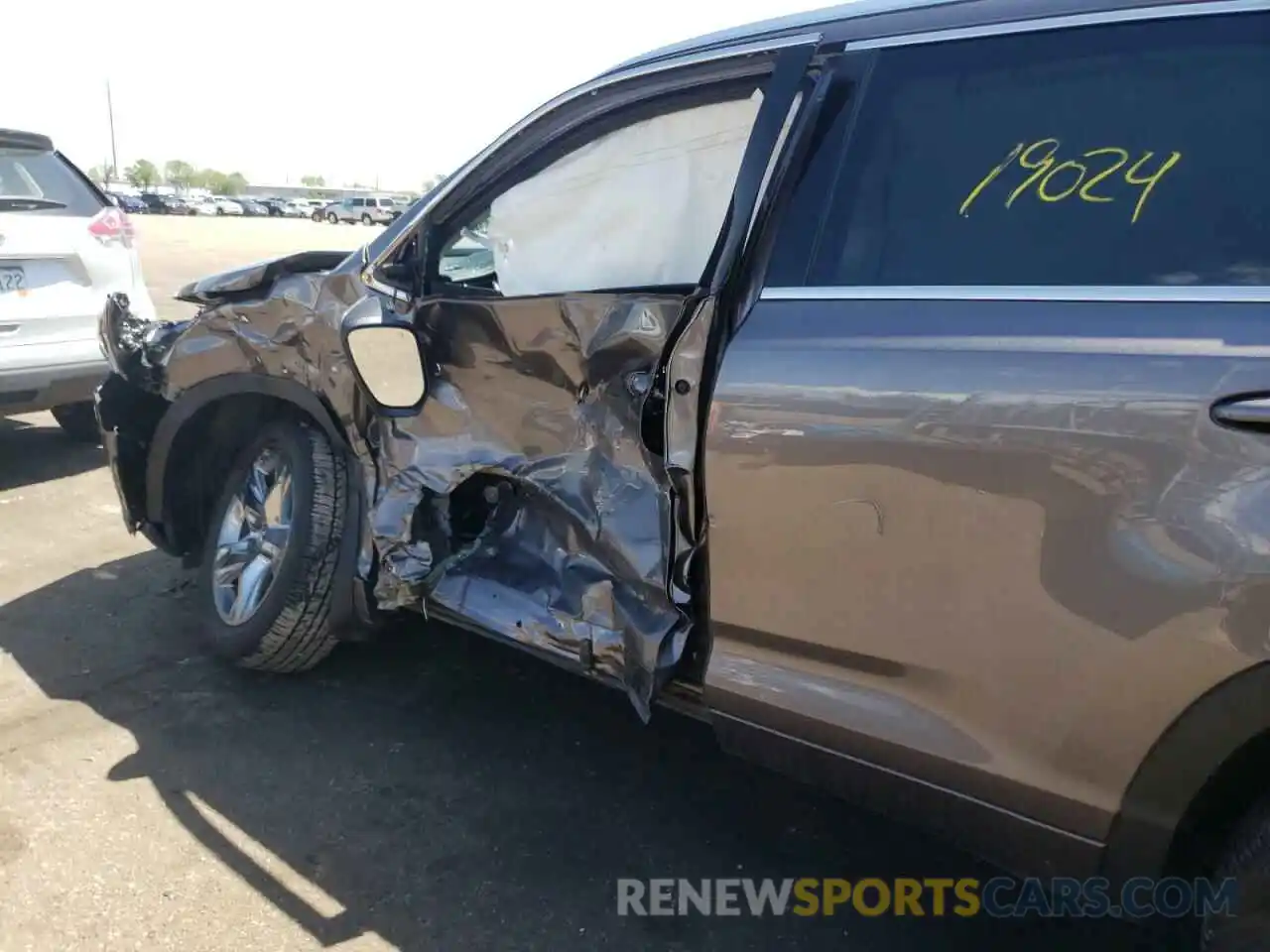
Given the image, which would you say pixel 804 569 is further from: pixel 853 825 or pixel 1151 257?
pixel 853 825

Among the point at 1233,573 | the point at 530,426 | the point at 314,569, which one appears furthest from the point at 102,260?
the point at 1233,573

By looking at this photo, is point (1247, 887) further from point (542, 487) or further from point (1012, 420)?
point (542, 487)

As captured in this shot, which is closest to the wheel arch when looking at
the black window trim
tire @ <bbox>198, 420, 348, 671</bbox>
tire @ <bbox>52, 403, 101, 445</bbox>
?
the black window trim

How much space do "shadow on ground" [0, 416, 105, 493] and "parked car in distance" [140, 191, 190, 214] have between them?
59.4m

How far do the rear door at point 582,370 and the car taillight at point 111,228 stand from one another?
3.39m

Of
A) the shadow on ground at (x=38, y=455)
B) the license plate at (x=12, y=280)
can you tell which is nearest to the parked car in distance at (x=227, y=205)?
the shadow on ground at (x=38, y=455)

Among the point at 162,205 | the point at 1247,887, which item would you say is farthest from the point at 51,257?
the point at 162,205

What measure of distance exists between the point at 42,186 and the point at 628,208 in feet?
13.6

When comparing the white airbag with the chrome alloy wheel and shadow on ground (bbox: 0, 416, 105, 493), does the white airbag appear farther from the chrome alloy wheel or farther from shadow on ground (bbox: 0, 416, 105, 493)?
shadow on ground (bbox: 0, 416, 105, 493)

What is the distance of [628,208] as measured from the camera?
2818mm

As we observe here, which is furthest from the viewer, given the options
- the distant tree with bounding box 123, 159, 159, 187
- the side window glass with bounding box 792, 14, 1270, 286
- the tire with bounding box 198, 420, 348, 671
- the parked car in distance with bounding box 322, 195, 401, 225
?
the distant tree with bounding box 123, 159, 159, 187

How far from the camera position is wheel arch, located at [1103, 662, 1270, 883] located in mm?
1682

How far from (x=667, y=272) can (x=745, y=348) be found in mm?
576

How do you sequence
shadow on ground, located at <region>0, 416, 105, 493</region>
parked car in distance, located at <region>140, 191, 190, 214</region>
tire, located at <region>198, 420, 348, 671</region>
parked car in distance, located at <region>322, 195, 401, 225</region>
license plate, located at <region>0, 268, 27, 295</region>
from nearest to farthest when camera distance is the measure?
tire, located at <region>198, 420, 348, 671</region>, license plate, located at <region>0, 268, 27, 295</region>, shadow on ground, located at <region>0, 416, 105, 493</region>, parked car in distance, located at <region>322, 195, 401, 225</region>, parked car in distance, located at <region>140, 191, 190, 214</region>
